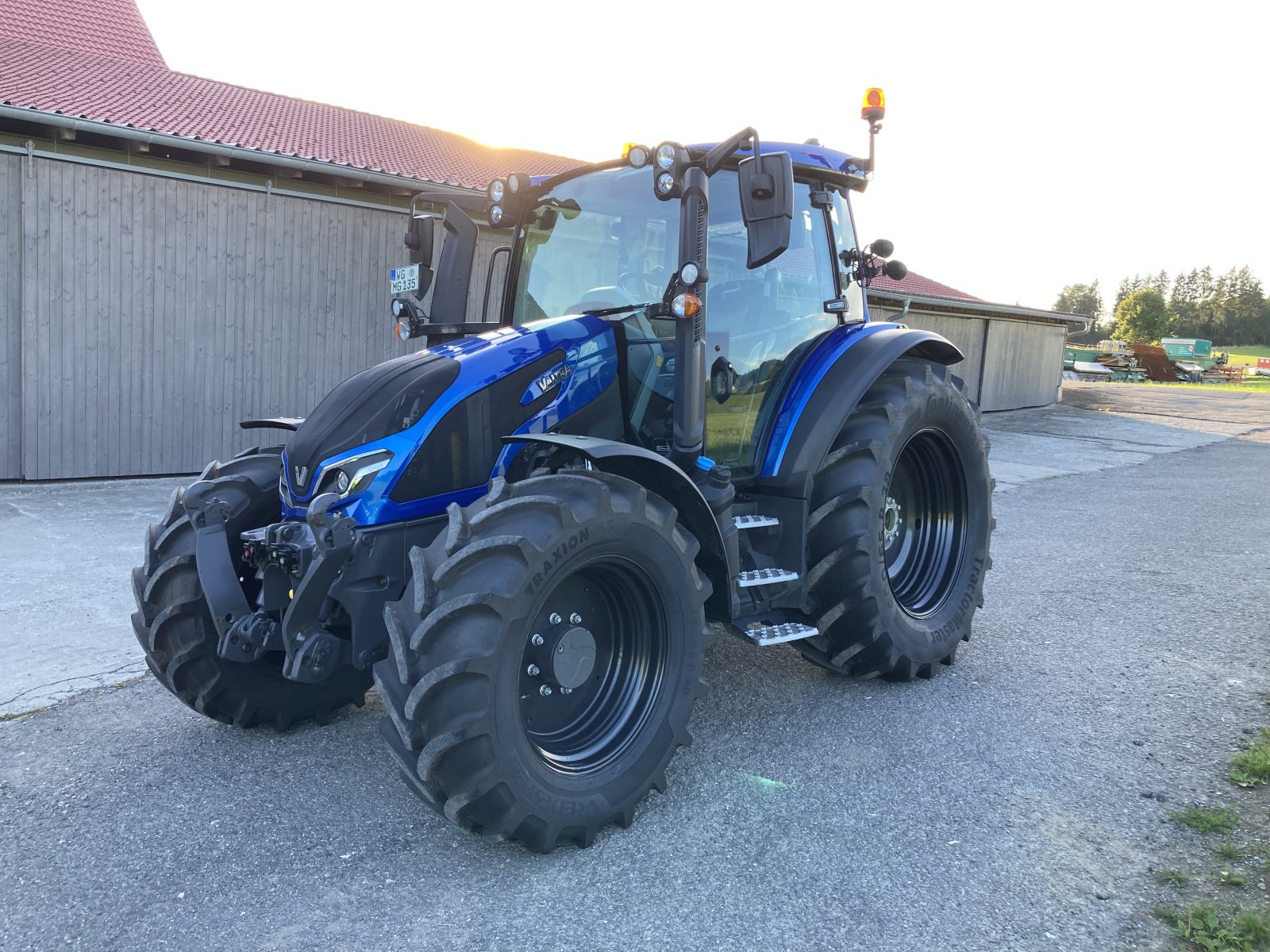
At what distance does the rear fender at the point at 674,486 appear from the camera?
2.96 metres

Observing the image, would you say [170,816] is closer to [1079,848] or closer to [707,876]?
[707,876]

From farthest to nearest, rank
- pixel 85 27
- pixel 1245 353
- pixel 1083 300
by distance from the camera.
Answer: pixel 1083 300 → pixel 1245 353 → pixel 85 27

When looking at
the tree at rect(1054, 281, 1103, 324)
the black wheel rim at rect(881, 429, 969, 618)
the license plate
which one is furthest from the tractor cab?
the tree at rect(1054, 281, 1103, 324)

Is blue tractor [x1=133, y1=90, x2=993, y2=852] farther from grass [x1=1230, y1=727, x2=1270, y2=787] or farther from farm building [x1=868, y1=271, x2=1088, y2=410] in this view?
farm building [x1=868, y1=271, x2=1088, y2=410]

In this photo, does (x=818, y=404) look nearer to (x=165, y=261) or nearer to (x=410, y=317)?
(x=410, y=317)

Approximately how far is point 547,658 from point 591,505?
54cm

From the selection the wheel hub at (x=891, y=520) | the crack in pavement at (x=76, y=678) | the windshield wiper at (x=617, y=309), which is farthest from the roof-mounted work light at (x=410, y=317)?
the wheel hub at (x=891, y=520)

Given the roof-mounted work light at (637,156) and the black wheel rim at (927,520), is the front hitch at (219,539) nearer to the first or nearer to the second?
the roof-mounted work light at (637,156)

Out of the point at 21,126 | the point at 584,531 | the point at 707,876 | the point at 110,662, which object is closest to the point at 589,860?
the point at 707,876

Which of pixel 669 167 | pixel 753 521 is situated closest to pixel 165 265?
pixel 669 167

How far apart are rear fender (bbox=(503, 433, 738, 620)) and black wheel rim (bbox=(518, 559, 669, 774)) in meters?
0.32

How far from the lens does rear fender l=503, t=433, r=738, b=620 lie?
9.73ft

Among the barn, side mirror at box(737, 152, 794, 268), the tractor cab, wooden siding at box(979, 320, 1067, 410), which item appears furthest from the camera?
wooden siding at box(979, 320, 1067, 410)

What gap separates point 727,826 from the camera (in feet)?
9.82
